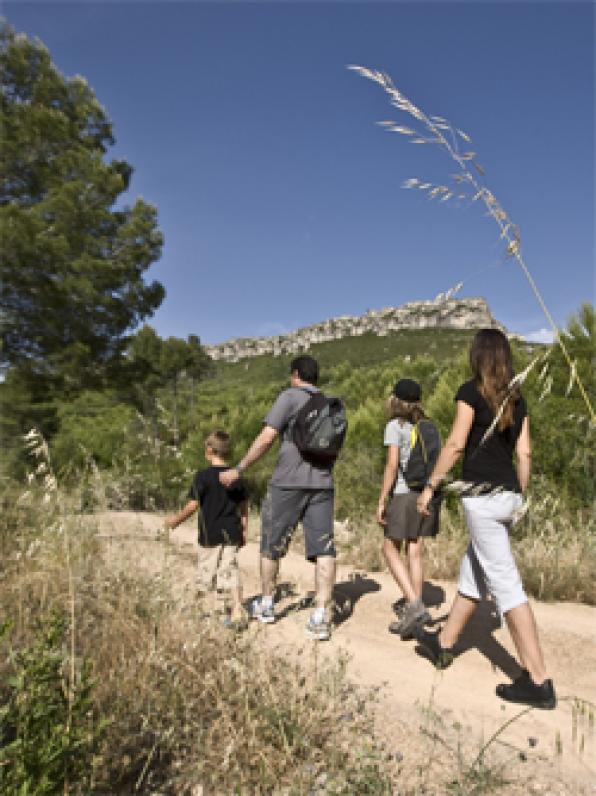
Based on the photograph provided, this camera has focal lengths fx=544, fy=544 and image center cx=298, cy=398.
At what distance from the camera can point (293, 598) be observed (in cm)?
424

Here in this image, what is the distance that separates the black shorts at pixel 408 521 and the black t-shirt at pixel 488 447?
2.88 ft

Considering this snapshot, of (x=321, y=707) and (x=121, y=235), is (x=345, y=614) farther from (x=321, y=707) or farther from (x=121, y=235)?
(x=121, y=235)

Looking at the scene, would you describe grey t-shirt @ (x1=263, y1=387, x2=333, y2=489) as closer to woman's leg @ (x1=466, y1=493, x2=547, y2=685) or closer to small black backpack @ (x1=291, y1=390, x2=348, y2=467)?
small black backpack @ (x1=291, y1=390, x2=348, y2=467)

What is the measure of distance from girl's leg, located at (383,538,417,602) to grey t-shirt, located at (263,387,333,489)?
55cm

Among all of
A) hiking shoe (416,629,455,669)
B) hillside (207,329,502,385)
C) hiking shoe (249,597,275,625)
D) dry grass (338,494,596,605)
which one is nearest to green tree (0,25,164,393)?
dry grass (338,494,596,605)

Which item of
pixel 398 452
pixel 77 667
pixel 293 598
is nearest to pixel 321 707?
pixel 77 667

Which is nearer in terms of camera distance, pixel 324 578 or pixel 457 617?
pixel 457 617

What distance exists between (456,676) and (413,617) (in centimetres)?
45

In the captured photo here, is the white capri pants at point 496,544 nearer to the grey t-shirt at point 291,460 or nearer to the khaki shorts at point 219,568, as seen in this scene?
the grey t-shirt at point 291,460

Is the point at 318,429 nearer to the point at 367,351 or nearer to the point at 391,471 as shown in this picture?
the point at 391,471

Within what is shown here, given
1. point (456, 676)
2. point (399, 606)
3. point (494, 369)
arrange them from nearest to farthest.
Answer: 1. point (494, 369)
2. point (456, 676)
3. point (399, 606)

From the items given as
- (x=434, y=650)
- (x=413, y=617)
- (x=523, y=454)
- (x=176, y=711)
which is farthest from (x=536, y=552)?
(x=176, y=711)

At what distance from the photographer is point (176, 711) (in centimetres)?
207

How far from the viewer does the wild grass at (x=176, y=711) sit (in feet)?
5.37
